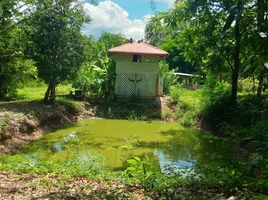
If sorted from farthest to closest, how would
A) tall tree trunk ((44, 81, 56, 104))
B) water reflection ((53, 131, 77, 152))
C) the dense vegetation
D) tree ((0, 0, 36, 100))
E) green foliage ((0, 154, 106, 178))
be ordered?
tall tree trunk ((44, 81, 56, 104)) < water reflection ((53, 131, 77, 152)) < tree ((0, 0, 36, 100)) < green foliage ((0, 154, 106, 178)) < the dense vegetation

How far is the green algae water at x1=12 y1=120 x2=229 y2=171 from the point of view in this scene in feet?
37.0

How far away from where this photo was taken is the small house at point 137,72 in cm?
2284

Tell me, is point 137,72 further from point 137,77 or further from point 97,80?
point 97,80

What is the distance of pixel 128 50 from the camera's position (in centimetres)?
2311

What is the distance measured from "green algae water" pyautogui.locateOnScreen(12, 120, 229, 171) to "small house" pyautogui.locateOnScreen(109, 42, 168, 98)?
4707 millimetres

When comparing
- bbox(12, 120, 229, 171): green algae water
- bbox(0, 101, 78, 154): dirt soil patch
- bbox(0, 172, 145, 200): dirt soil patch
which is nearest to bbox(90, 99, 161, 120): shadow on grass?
bbox(12, 120, 229, 171): green algae water

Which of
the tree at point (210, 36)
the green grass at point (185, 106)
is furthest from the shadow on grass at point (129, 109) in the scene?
the tree at point (210, 36)

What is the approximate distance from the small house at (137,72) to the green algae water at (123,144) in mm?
4707

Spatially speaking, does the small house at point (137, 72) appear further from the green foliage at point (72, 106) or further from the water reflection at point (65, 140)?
the water reflection at point (65, 140)

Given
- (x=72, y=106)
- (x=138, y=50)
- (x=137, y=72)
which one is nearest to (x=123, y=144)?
(x=72, y=106)

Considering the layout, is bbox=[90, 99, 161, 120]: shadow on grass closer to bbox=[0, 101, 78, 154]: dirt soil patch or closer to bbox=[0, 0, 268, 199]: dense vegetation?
bbox=[0, 0, 268, 199]: dense vegetation

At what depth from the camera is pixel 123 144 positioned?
43.4 ft

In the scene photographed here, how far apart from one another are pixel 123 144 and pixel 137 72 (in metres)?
10.4

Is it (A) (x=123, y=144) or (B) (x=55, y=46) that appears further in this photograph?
(B) (x=55, y=46)
